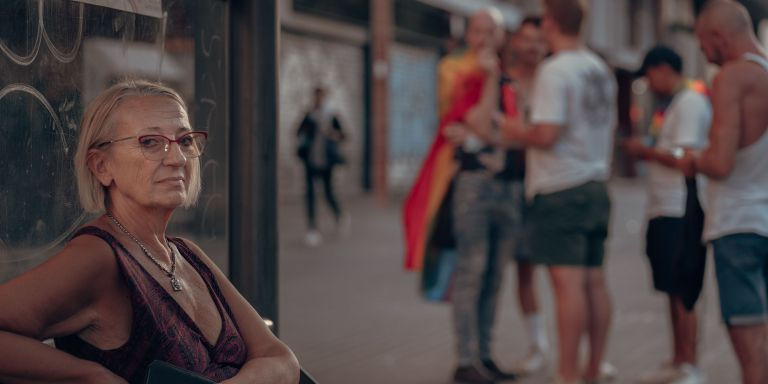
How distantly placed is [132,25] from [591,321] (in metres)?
3.36

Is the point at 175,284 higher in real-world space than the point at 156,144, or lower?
lower

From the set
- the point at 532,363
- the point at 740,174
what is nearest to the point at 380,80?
the point at 532,363

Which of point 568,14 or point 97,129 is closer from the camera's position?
point 97,129

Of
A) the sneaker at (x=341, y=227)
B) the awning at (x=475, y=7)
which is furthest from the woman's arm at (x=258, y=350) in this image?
the awning at (x=475, y=7)

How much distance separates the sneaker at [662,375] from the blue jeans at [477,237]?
0.80 m

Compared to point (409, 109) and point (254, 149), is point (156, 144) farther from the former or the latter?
point (409, 109)

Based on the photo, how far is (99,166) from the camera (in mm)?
2344

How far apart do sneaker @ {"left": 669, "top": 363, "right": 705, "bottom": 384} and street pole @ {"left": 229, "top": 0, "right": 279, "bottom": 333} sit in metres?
2.98

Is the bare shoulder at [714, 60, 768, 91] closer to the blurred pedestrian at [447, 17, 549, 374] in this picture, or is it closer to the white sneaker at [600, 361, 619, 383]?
the blurred pedestrian at [447, 17, 549, 374]

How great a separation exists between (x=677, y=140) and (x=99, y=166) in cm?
406

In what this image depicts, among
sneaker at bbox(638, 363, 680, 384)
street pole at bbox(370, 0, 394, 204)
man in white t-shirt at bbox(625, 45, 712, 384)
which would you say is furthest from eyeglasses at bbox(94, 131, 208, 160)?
street pole at bbox(370, 0, 394, 204)

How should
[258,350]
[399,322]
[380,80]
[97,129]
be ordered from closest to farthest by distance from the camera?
[97,129] → [258,350] → [399,322] → [380,80]

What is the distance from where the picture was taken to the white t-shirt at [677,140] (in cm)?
581

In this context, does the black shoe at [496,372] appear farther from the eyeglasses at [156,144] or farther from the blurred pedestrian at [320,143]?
the blurred pedestrian at [320,143]
